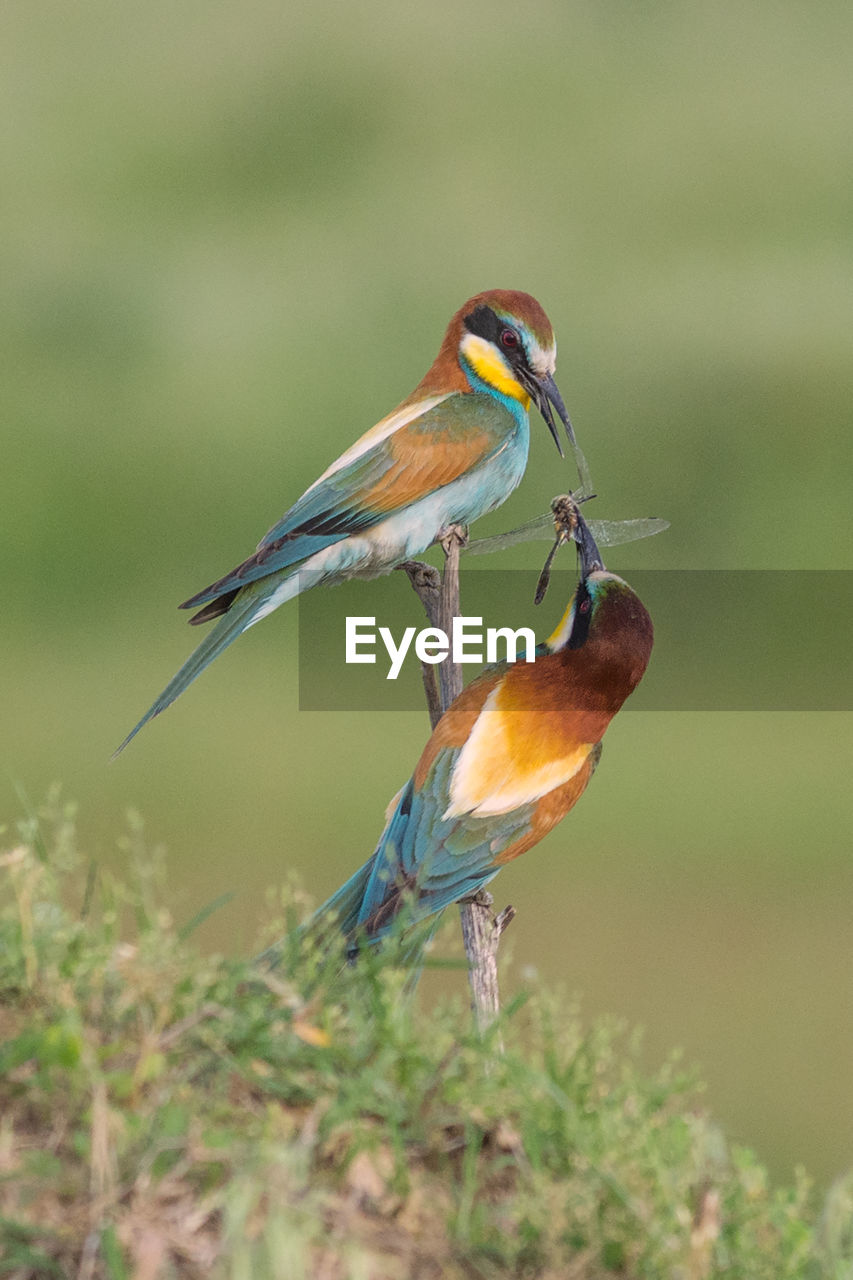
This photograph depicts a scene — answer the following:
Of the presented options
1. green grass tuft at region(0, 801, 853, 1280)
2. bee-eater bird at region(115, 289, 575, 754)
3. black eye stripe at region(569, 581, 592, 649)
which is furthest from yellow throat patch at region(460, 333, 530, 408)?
green grass tuft at region(0, 801, 853, 1280)

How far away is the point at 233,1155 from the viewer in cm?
143

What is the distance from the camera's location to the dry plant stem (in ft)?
6.77

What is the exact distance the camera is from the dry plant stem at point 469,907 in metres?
2.06

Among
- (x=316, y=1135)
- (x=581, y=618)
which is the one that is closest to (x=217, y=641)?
(x=581, y=618)

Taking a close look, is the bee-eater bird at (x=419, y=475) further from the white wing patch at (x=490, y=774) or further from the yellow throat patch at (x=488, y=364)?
the white wing patch at (x=490, y=774)

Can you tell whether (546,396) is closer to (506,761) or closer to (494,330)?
(494,330)

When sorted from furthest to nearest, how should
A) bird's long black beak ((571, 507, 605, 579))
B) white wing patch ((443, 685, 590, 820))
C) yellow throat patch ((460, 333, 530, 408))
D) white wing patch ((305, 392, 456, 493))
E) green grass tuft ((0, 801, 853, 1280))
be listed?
yellow throat patch ((460, 333, 530, 408)), white wing patch ((305, 392, 456, 493)), bird's long black beak ((571, 507, 605, 579)), white wing patch ((443, 685, 590, 820)), green grass tuft ((0, 801, 853, 1280))

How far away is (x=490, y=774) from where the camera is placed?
2223 mm

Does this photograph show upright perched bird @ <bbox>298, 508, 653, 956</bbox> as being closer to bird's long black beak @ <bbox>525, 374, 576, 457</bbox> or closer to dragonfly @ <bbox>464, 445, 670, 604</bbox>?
dragonfly @ <bbox>464, 445, 670, 604</bbox>

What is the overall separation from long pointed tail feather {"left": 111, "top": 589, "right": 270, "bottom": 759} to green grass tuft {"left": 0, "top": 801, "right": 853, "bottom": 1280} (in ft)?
2.05

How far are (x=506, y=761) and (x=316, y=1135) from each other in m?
0.84

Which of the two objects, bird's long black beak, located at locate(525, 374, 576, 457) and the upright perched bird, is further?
bird's long black beak, located at locate(525, 374, 576, 457)

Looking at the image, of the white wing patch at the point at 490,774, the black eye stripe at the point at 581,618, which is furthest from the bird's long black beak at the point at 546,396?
the white wing patch at the point at 490,774

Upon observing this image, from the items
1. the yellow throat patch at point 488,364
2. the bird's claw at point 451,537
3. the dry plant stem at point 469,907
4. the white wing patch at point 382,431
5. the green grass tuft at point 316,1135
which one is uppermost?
the yellow throat patch at point 488,364
